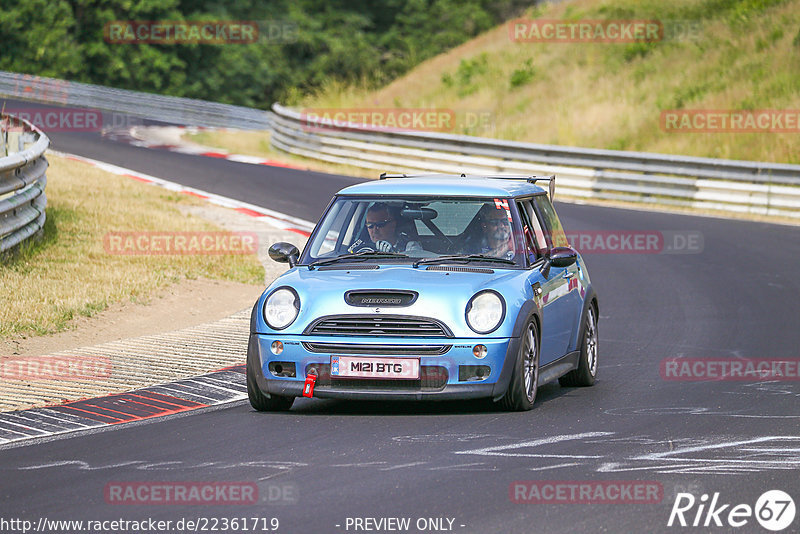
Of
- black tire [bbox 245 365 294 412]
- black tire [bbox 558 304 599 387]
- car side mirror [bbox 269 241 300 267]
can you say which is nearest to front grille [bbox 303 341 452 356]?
black tire [bbox 245 365 294 412]

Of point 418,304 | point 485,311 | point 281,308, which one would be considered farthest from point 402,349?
point 281,308

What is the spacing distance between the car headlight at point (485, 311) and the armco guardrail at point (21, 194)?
729cm

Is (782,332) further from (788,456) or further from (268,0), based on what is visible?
(268,0)

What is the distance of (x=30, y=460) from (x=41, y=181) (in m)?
9.67

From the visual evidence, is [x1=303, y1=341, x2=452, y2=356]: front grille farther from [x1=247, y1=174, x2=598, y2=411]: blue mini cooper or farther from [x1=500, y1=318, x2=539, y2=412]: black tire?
[x1=500, y1=318, x2=539, y2=412]: black tire

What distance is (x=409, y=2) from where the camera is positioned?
235 feet

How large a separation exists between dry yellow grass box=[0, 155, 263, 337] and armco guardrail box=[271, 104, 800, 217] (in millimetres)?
7418

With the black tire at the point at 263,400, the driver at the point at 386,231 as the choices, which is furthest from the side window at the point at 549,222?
the black tire at the point at 263,400

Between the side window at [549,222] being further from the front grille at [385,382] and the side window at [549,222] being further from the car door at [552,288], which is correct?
the front grille at [385,382]

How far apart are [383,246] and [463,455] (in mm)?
2502

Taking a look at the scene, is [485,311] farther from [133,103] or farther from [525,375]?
[133,103]

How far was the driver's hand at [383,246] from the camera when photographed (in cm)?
950

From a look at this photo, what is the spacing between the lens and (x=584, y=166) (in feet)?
88.8

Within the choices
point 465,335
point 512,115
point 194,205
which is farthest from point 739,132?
point 465,335
